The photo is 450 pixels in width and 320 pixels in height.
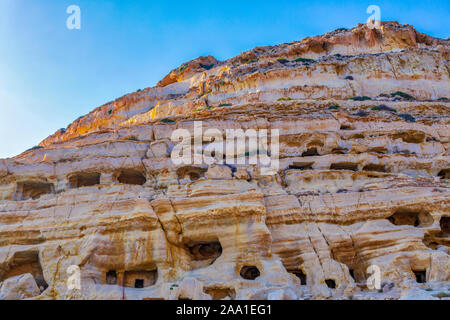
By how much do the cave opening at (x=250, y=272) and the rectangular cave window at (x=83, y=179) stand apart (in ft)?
34.8

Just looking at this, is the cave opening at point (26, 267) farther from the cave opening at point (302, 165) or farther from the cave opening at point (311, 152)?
the cave opening at point (311, 152)

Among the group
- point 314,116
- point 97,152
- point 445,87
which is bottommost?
point 97,152

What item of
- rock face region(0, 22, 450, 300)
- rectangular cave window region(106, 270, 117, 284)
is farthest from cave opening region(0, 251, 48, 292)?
rectangular cave window region(106, 270, 117, 284)

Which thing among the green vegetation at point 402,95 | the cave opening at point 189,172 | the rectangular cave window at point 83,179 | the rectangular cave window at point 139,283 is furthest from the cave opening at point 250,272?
the green vegetation at point 402,95

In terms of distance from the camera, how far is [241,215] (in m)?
16.3

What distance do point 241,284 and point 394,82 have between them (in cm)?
2765

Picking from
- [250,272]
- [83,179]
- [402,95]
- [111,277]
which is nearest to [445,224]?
[250,272]

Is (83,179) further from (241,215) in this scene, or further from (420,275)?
(420,275)

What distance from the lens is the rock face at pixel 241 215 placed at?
14.7 meters

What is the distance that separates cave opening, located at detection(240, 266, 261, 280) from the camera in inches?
629

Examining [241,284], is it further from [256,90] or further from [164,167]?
[256,90]

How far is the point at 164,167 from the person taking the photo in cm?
2053
